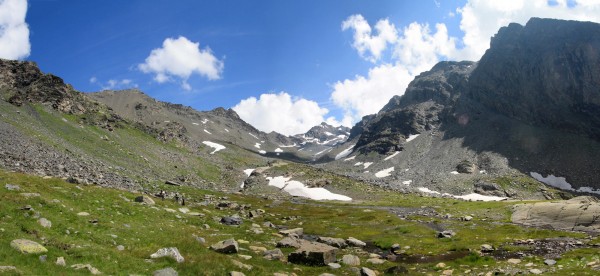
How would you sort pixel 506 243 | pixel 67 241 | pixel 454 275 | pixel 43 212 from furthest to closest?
pixel 506 243 → pixel 454 275 → pixel 43 212 → pixel 67 241

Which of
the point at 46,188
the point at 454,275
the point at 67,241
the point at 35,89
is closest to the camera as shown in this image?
the point at 67,241

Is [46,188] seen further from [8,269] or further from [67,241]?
[8,269]

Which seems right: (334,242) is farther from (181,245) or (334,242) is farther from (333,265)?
(181,245)

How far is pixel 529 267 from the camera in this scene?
31.7 meters

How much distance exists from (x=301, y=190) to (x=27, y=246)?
137265 millimetres

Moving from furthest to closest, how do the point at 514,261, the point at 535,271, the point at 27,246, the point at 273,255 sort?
1. the point at 514,261
2. the point at 273,255
3. the point at 535,271
4. the point at 27,246

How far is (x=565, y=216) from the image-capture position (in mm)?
66938

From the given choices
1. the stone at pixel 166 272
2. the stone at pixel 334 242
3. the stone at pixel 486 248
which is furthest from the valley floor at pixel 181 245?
the stone at pixel 334 242

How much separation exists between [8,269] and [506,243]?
50.3m

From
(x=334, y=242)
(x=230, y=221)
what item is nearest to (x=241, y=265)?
(x=334, y=242)

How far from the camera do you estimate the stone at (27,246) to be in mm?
20172

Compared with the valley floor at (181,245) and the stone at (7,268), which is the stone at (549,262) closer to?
the valley floor at (181,245)

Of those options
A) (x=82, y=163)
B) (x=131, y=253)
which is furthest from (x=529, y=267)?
(x=82, y=163)

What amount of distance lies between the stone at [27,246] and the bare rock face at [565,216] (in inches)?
2901
